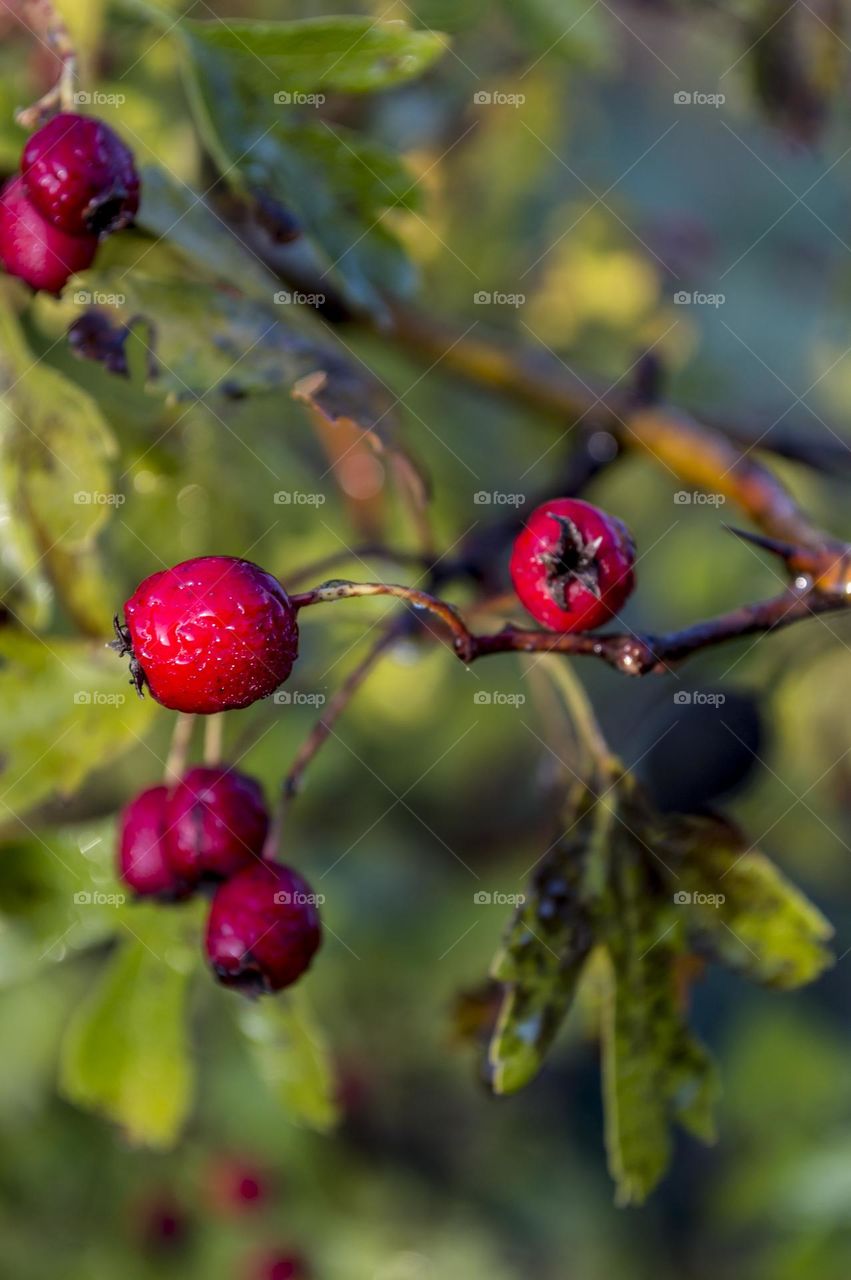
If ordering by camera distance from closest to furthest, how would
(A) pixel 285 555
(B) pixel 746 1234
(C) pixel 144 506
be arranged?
(C) pixel 144 506 → (A) pixel 285 555 → (B) pixel 746 1234

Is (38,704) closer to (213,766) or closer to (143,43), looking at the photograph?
(213,766)

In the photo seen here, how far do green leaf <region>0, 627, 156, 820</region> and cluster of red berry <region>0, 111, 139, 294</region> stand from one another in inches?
14.0

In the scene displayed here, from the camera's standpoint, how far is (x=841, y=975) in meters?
2.85

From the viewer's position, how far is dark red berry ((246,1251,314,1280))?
224 centimetres

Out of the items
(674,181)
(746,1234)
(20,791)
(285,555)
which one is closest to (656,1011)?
(20,791)

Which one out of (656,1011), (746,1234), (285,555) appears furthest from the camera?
(746,1234)

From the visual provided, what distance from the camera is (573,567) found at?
0.83 metres

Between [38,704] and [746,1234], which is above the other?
[38,704]

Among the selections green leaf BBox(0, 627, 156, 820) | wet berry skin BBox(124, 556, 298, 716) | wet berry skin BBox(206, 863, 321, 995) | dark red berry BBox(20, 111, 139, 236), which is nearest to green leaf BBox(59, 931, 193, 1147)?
green leaf BBox(0, 627, 156, 820)

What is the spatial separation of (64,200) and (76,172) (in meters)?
0.02

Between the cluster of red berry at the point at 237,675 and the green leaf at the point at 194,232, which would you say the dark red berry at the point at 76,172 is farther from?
the cluster of red berry at the point at 237,675

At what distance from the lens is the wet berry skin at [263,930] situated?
0.93m

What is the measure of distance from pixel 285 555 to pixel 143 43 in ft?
2.29

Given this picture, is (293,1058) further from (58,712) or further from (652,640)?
(652,640)
